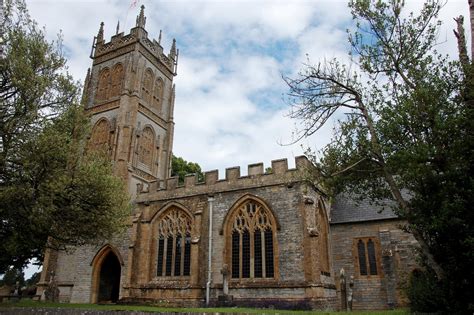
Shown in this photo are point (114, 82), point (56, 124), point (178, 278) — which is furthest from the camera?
→ point (114, 82)

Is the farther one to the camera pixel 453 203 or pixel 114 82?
pixel 114 82

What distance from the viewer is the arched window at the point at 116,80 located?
3133 cm

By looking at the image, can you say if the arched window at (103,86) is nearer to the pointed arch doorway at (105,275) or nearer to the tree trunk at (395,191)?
the pointed arch doorway at (105,275)

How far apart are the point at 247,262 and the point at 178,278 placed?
438cm

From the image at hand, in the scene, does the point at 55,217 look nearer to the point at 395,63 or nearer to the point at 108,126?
the point at 395,63

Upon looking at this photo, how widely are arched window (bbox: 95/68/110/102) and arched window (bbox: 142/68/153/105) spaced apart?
3028 millimetres

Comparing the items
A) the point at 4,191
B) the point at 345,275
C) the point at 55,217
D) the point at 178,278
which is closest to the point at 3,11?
the point at 4,191

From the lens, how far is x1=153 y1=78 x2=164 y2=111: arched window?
3316 cm

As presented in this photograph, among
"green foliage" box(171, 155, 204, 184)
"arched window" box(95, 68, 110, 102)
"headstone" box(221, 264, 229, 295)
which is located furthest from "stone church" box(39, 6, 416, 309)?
"green foliage" box(171, 155, 204, 184)

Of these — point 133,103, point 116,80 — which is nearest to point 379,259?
point 133,103

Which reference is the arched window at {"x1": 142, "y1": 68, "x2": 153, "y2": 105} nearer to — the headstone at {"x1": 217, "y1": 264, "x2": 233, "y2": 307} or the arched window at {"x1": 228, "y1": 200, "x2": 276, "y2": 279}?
the arched window at {"x1": 228, "y1": 200, "x2": 276, "y2": 279}

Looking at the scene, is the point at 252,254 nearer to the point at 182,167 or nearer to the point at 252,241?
the point at 252,241

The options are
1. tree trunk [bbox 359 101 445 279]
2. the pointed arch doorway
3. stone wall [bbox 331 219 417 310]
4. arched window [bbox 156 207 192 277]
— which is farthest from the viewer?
the pointed arch doorway

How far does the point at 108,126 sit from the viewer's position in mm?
30031
